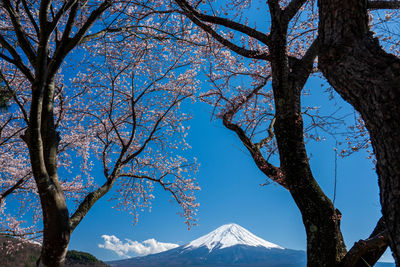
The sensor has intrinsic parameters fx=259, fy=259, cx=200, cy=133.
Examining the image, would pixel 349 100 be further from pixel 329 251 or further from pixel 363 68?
pixel 329 251

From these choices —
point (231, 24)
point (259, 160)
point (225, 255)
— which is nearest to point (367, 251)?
point (259, 160)

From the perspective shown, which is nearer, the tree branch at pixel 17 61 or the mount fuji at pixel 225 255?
the tree branch at pixel 17 61

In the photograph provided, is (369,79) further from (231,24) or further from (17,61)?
(17,61)

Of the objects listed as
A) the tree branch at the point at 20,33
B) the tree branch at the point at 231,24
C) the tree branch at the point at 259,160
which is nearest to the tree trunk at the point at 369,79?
the tree branch at the point at 231,24

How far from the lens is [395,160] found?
1.43 meters

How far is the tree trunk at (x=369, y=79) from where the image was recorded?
1450 mm

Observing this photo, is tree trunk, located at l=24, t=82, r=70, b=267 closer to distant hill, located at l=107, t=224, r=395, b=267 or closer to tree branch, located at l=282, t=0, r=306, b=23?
tree branch, located at l=282, t=0, r=306, b=23

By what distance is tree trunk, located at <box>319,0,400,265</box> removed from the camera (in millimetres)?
1450

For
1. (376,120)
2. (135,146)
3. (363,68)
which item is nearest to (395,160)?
(376,120)

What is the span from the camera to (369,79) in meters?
1.63

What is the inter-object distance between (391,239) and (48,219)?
11.4 feet

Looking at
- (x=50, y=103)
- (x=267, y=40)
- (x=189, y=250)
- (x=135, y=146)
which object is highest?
(x=135, y=146)

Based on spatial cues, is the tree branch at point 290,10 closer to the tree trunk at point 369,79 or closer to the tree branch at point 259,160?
the tree trunk at point 369,79

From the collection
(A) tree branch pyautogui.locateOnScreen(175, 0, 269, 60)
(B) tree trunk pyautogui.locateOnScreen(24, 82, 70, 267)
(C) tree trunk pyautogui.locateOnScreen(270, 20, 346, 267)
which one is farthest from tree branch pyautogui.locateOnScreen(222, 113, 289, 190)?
(B) tree trunk pyautogui.locateOnScreen(24, 82, 70, 267)
